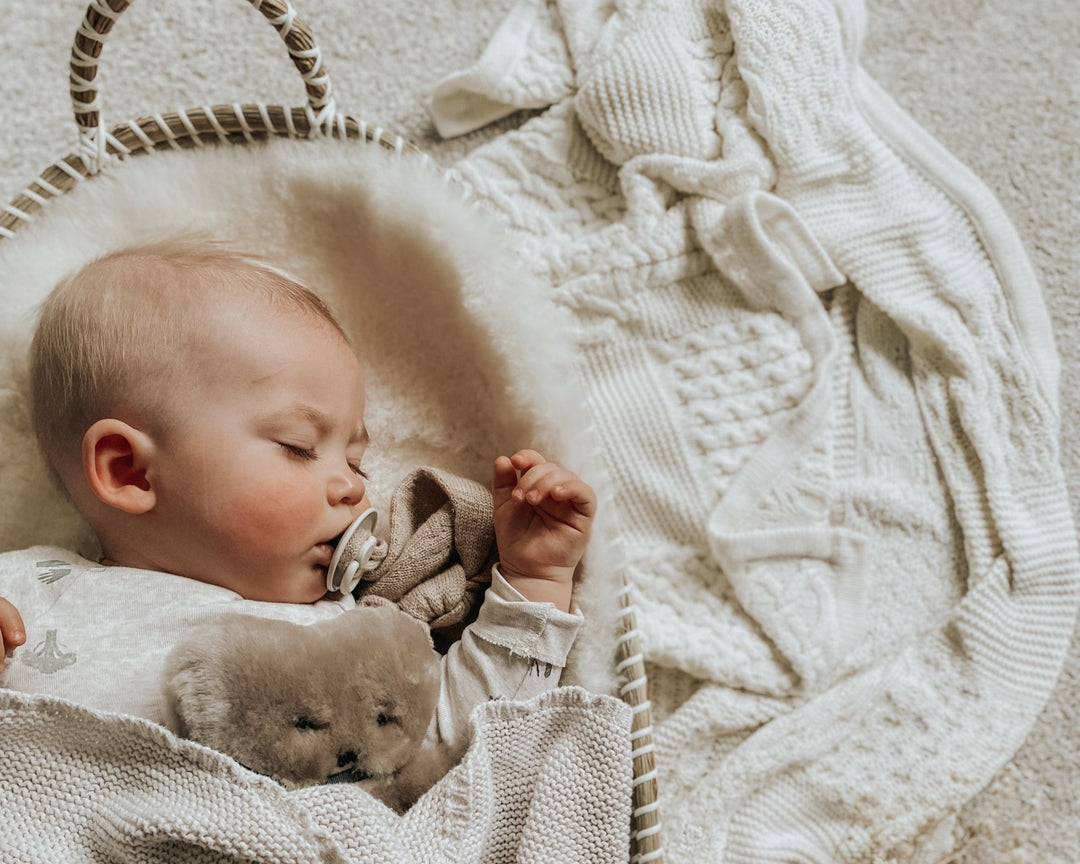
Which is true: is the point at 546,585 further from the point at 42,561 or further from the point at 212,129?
the point at 212,129

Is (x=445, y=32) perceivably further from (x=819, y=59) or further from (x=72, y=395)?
(x=72, y=395)

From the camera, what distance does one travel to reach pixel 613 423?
1139 mm

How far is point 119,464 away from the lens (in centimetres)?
84

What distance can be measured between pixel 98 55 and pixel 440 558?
58cm

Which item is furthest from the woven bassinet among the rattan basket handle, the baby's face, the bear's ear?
the bear's ear

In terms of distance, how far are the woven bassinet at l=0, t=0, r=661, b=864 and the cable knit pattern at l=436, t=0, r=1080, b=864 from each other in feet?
0.74

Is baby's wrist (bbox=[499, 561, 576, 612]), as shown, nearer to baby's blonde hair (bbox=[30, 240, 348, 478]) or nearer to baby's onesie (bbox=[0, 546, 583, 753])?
baby's onesie (bbox=[0, 546, 583, 753])

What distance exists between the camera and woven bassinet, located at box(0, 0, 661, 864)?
33.9 inches

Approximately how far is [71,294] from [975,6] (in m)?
1.21

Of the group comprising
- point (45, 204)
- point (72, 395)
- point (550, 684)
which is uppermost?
point (45, 204)

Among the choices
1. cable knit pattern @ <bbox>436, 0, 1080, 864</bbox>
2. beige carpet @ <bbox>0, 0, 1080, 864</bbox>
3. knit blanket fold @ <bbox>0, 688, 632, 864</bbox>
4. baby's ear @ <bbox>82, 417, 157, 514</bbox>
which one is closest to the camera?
knit blanket fold @ <bbox>0, 688, 632, 864</bbox>

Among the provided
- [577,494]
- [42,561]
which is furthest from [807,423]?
[42,561]

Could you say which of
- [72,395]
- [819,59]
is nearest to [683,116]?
[819,59]

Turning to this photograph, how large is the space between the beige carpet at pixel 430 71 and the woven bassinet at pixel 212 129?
0.29 meters
